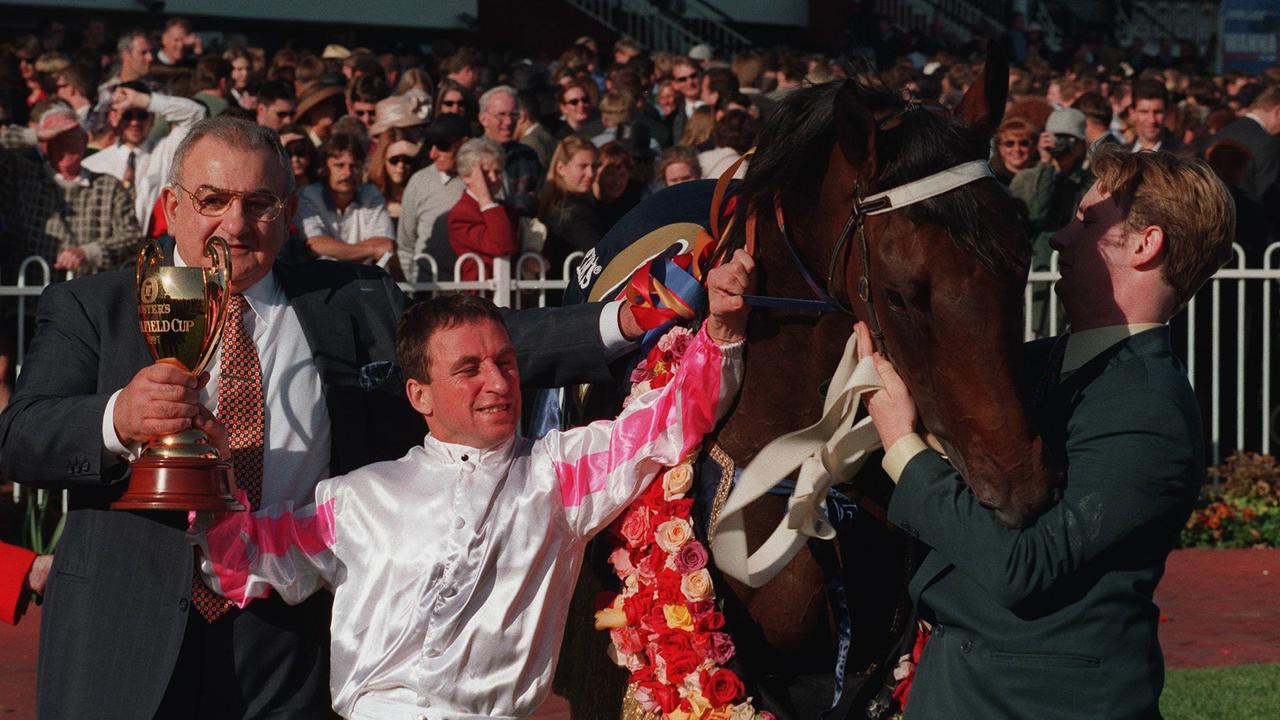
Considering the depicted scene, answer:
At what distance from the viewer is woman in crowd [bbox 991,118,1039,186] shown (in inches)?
403

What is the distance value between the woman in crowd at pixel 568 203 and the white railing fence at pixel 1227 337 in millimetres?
159

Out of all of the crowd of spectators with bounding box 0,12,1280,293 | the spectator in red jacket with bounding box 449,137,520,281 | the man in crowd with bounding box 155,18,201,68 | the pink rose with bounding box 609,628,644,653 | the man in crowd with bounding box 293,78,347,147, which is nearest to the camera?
the pink rose with bounding box 609,628,644,653

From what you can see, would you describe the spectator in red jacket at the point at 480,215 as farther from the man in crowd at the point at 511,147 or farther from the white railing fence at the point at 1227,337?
the man in crowd at the point at 511,147

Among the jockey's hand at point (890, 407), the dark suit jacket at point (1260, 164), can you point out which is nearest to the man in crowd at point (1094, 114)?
the dark suit jacket at point (1260, 164)

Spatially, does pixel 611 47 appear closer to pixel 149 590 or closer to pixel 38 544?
pixel 38 544

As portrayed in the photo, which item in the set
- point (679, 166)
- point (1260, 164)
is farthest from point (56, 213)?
point (1260, 164)

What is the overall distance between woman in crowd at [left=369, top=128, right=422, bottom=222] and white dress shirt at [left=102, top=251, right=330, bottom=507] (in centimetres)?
629

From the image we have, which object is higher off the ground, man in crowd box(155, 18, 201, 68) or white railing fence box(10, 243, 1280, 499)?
man in crowd box(155, 18, 201, 68)

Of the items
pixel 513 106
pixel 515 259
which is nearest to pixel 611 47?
pixel 513 106

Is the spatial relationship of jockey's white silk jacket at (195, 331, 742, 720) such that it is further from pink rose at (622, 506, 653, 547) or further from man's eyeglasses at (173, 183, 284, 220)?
man's eyeglasses at (173, 183, 284, 220)

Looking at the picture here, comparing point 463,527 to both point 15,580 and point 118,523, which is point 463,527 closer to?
point 118,523

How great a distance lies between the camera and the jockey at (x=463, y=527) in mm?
3232

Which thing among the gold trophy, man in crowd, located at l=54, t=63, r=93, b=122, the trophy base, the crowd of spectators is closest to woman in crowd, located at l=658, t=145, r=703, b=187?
the crowd of spectators

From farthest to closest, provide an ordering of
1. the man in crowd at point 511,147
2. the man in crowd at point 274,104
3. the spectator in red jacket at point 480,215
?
the man in crowd at point 274,104 → the man in crowd at point 511,147 → the spectator in red jacket at point 480,215
